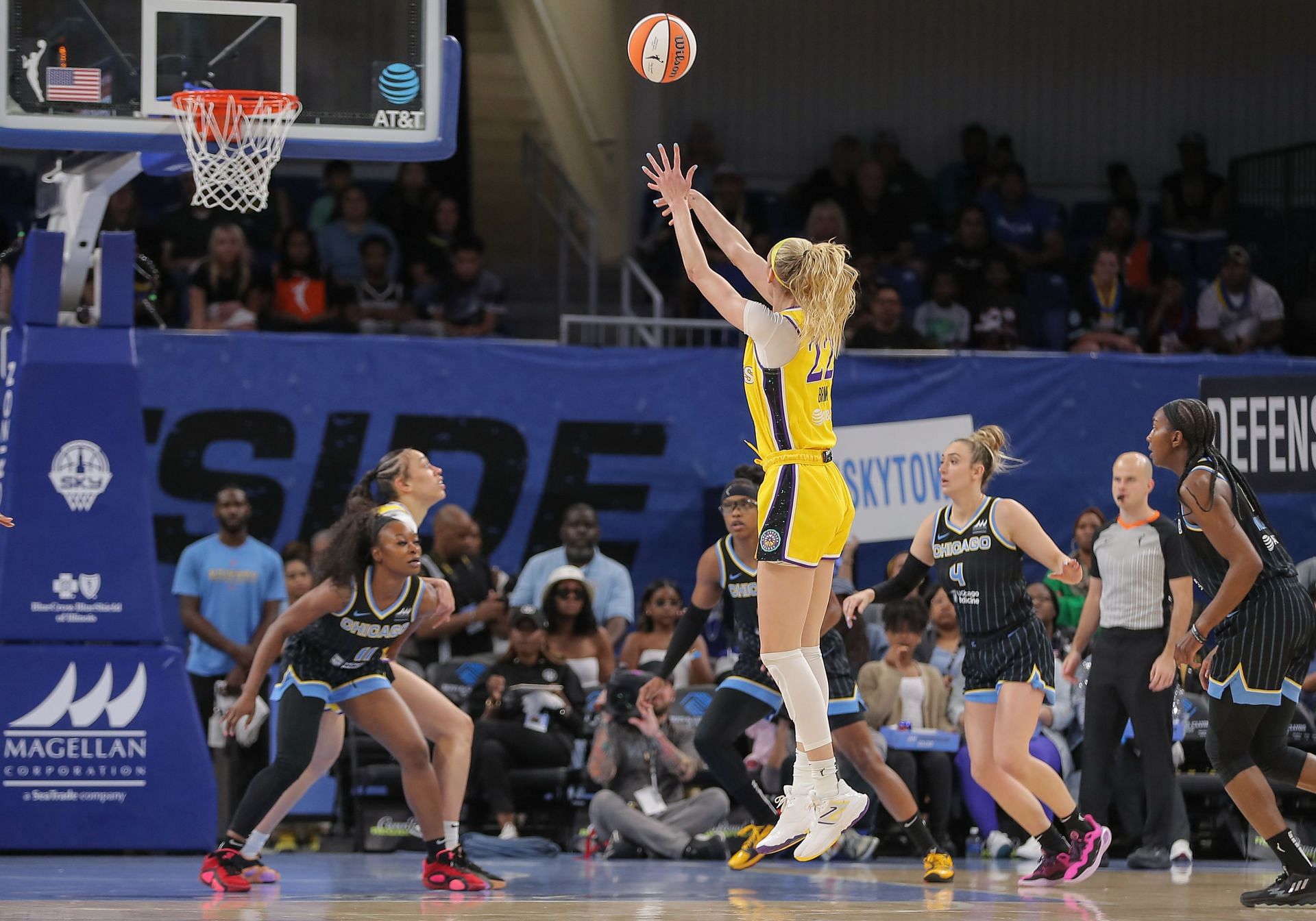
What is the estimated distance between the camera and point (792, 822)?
7113 millimetres

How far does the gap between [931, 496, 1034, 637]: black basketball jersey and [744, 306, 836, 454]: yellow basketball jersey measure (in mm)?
2245

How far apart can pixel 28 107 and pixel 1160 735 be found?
7.33 metres

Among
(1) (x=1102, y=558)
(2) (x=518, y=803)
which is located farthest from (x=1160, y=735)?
(2) (x=518, y=803)

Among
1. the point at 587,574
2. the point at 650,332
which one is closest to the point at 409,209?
the point at 650,332

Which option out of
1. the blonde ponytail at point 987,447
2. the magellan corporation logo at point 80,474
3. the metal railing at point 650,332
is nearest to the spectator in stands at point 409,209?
the metal railing at point 650,332

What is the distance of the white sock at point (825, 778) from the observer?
722cm

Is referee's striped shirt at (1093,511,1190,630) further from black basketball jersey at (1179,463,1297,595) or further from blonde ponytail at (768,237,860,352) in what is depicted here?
blonde ponytail at (768,237,860,352)

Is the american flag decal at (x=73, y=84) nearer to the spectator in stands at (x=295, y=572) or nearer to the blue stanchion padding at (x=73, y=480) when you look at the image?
the blue stanchion padding at (x=73, y=480)

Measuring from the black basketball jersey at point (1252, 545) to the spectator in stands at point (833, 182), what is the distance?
32.3ft

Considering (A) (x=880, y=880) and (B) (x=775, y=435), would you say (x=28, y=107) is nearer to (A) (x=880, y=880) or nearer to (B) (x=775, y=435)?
(B) (x=775, y=435)

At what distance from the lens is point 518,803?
11758 millimetres

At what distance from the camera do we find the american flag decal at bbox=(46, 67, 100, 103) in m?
8.95

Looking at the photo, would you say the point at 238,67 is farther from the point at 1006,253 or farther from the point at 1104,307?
the point at 1104,307

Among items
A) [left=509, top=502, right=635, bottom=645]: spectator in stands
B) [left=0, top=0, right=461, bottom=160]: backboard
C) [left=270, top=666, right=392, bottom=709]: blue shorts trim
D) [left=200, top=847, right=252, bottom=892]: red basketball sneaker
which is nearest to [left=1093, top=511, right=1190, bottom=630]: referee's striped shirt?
[left=509, top=502, right=635, bottom=645]: spectator in stands
